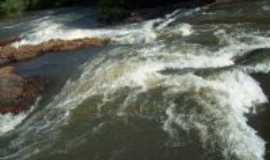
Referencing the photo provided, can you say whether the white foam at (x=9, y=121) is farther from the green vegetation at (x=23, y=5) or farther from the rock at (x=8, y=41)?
the green vegetation at (x=23, y=5)

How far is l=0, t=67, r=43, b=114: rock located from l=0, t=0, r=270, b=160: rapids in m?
0.44

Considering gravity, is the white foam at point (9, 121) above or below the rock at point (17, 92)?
below

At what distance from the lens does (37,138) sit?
37.9ft

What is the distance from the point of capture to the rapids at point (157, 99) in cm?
997

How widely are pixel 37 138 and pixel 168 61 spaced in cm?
559

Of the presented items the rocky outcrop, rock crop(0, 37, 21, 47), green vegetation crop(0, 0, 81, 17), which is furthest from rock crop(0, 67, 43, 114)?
green vegetation crop(0, 0, 81, 17)

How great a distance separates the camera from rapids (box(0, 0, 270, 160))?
9969 millimetres

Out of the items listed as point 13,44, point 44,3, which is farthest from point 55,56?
point 44,3

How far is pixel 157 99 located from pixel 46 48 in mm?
10771

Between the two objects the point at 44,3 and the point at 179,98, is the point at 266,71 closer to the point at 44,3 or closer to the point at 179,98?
the point at 179,98

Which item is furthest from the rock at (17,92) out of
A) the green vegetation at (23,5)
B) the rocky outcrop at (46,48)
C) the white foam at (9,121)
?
the green vegetation at (23,5)

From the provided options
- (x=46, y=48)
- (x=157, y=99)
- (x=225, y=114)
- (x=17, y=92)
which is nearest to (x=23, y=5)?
(x=46, y=48)

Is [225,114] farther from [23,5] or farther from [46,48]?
[23,5]

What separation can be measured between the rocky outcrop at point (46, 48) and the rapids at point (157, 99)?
1.02 m
